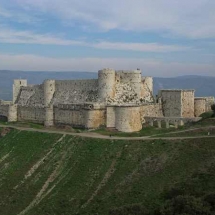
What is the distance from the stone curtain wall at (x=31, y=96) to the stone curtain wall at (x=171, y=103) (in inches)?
764

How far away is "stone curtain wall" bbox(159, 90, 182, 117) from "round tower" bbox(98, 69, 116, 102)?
824cm

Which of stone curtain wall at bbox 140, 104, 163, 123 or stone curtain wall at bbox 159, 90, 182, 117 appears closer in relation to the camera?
stone curtain wall at bbox 140, 104, 163, 123

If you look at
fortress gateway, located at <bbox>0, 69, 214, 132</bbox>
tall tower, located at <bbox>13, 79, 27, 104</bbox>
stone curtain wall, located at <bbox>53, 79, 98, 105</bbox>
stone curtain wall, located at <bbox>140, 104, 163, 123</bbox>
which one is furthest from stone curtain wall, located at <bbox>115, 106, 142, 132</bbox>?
tall tower, located at <bbox>13, 79, 27, 104</bbox>

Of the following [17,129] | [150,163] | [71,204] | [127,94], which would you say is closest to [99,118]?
[127,94]

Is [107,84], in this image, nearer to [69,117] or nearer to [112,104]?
[112,104]

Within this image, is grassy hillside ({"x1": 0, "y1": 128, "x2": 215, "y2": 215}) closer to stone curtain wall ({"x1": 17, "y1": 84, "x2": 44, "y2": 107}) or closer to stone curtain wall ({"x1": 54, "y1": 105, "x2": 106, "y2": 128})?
stone curtain wall ({"x1": 54, "y1": 105, "x2": 106, "y2": 128})

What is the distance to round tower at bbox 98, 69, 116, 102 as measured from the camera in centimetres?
6328

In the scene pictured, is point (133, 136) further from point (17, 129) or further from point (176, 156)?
point (17, 129)

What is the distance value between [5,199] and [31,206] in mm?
3974

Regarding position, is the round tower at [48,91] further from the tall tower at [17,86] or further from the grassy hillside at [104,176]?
the grassy hillside at [104,176]

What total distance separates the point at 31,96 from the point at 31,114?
582 centimetres

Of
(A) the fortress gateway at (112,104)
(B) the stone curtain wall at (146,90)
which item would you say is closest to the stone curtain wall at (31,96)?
(A) the fortress gateway at (112,104)

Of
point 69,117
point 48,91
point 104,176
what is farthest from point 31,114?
point 104,176

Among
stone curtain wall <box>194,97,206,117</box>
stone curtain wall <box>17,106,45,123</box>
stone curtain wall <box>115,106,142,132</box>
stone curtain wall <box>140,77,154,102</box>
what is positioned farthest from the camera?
stone curtain wall <box>17,106,45,123</box>
